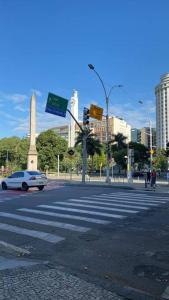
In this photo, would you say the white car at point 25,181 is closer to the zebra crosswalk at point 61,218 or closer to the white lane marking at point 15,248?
the zebra crosswalk at point 61,218

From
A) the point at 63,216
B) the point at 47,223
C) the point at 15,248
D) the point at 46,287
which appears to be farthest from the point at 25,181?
the point at 46,287

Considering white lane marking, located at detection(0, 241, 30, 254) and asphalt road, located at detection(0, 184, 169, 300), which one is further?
white lane marking, located at detection(0, 241, 30, 254)

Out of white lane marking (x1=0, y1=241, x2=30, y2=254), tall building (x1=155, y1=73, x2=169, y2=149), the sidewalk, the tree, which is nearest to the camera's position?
the sidewalk

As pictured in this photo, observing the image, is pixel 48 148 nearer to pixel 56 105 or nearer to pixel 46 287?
pixel 56 105

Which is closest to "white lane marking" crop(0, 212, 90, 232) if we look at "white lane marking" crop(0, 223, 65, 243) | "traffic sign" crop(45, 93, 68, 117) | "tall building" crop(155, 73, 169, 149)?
"white lane marking" crop(0, 223, 65, 243)

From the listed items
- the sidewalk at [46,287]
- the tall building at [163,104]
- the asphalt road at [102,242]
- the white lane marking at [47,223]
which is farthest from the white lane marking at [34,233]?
the tall building at [163,104]

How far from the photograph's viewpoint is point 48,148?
9800cm

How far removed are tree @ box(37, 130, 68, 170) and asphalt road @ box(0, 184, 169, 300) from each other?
83052 millimetres

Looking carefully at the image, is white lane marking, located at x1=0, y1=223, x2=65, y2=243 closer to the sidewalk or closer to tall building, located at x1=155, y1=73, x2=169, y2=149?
the sidewalk

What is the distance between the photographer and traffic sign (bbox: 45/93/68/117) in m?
33.8

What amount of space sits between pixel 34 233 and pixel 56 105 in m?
24.8

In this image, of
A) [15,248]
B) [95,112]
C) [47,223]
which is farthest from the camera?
[95,112]

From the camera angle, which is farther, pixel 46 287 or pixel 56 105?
pixel 56 105

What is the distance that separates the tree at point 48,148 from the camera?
98.1 metres
